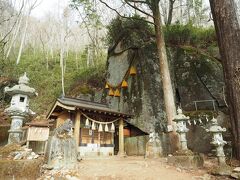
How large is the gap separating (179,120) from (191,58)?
8.35m

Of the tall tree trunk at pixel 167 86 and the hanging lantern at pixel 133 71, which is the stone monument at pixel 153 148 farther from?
the hanging lantern at pixel 133 71

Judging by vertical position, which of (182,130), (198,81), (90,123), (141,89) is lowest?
(182,130)

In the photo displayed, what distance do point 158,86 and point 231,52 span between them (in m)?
8.51

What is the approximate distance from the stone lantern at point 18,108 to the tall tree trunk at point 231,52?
263 inches

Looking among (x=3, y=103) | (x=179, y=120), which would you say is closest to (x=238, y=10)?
(x=179, y=120)

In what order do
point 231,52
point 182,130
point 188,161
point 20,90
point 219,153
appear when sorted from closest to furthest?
point 231,52 → point 20,90 → point 219,153 → point 188,161 → point 182,130

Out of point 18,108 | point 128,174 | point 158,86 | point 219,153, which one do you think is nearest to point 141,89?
point 158,86

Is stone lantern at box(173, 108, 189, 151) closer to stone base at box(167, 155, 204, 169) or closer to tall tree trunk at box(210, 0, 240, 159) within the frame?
stone base at box(167, 155, 204, 169)

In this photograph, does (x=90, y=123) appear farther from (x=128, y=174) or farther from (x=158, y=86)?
(x=128, y=174)

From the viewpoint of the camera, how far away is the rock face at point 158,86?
525 inches

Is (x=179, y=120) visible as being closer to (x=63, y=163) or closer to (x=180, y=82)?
(x=63, y=163)

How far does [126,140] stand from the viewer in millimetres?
13398

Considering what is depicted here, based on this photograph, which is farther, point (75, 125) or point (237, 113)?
point (75, 125)

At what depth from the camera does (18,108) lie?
6.14 meters
